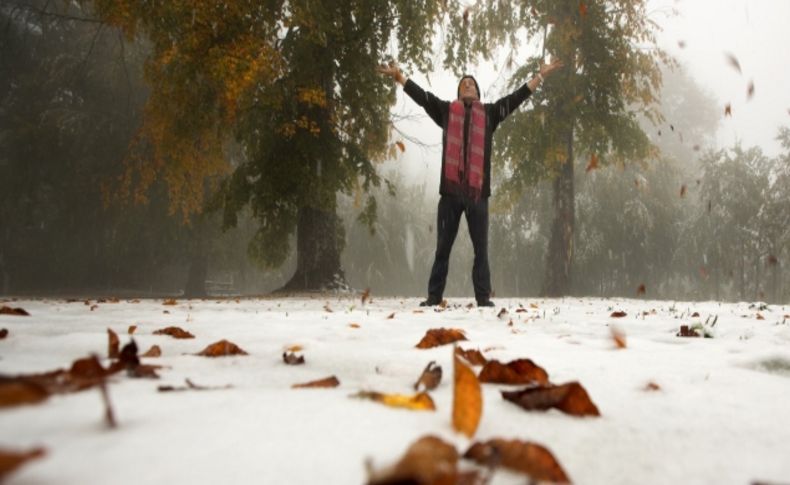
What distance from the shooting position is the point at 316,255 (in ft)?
24.5

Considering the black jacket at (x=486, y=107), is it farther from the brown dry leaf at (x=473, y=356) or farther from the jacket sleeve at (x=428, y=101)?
the brown dry leaf at (x=473, y=356)

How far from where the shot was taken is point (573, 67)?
9789 mm

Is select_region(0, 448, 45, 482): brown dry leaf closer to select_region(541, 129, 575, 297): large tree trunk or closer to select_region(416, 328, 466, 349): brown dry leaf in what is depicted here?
select_region(416, 328, 466, 349): brown dry leaf

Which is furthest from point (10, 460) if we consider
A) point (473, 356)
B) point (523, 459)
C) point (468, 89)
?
point (468, 89)

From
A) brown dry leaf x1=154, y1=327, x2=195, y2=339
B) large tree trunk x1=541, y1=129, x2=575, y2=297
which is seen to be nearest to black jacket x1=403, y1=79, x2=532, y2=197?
brown dry leaf x1=154, y1=327, x2=195, y2=339

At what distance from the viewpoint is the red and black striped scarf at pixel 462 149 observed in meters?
4.33

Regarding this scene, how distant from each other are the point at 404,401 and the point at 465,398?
151 mm

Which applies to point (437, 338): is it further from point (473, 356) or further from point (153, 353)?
point (153, 353)

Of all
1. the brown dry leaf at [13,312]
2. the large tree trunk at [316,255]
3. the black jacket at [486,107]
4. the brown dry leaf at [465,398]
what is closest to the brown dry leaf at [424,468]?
the brown dry leaf at [465,398]

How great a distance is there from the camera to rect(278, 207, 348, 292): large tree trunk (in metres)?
7.41

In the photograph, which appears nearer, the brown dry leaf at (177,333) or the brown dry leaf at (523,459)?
the brown dry leaf at (523,459)

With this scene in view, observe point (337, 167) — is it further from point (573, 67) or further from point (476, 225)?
point (573, 67)

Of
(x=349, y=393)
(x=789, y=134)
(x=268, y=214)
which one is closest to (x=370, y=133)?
(x=268, y=214)

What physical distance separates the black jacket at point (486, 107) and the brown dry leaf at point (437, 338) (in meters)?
2.57
